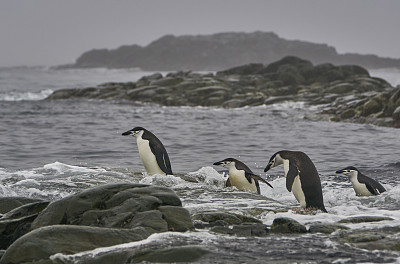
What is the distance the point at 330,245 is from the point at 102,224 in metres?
2.38

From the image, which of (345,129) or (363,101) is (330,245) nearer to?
(345,129)

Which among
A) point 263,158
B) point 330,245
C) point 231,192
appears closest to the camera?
point 330,245

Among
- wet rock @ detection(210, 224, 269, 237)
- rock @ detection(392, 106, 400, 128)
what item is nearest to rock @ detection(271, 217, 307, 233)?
wet rock @ detection(210, 224, 269, 237)

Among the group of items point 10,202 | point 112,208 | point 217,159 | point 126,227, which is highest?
point 112,208

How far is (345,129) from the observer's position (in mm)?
22094

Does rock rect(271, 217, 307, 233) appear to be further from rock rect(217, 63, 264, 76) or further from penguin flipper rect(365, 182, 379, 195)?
rock rect(217, 63, 264, 76)

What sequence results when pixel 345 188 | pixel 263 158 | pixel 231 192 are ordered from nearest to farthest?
pixel 231 192
pixel 345 188
pixel 263 158

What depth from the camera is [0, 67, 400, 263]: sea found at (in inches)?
231

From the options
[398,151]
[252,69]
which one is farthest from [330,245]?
[252,69]

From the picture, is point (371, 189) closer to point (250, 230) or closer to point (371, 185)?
A: point (371, 185)

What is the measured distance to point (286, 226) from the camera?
646cm

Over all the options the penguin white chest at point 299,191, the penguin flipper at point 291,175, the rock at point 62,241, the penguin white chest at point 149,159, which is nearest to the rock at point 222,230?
the rock at point 62,241

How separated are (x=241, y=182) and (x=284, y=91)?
30573 mm

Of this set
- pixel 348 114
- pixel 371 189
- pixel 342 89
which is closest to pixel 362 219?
pixel 371 189
